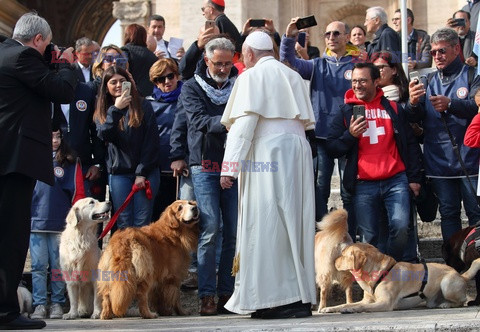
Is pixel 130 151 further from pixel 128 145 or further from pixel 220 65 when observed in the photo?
pixel 220 65

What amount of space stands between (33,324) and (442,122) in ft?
15.6

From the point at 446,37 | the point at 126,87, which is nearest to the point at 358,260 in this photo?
the point at 446,37

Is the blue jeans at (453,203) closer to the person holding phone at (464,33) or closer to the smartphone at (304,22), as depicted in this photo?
the smartphone at (304,22)

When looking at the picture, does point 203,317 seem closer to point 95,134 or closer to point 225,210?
point 225,210

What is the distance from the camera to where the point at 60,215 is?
10.1 metres

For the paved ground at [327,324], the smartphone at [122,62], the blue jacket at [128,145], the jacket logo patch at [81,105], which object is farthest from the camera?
the smartphone at [122,62]

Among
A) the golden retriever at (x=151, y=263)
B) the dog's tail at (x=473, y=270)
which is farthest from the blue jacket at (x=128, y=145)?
the dog's tail at (x=473, y=270)

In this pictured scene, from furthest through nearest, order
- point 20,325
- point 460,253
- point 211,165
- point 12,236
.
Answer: point 211,165
point 460,253
point 12,236
point 20,325

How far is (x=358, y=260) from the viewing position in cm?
876

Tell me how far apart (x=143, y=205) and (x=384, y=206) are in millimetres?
2411

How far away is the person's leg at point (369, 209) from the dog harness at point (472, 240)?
944mm

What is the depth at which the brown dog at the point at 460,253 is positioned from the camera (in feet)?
29.5

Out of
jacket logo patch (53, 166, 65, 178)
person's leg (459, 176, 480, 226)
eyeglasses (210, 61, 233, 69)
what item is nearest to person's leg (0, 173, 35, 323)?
jacket logo patch (53, 166, 65, 178)

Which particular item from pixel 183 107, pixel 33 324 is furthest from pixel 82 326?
pixel 183 107
